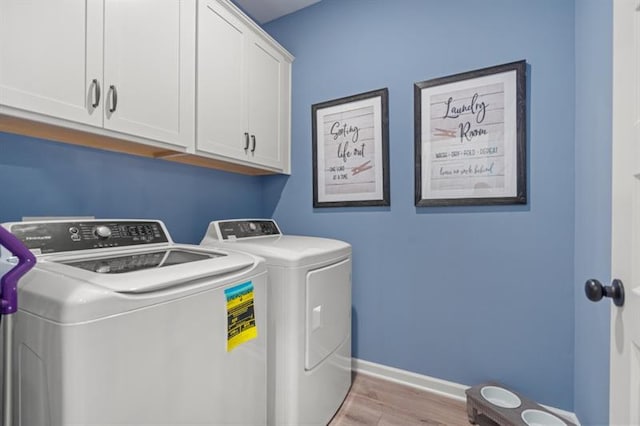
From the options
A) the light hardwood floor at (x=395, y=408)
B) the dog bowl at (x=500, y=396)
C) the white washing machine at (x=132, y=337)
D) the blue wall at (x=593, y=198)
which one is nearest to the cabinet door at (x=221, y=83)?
the white washing machine at (x=132, y=337)

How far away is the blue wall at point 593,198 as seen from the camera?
1.05 m

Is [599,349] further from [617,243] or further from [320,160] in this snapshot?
[320,160]

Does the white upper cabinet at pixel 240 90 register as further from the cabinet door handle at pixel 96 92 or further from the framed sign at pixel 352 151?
the cabinet door handle at pixel 96 92

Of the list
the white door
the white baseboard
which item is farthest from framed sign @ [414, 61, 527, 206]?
the white baseboard

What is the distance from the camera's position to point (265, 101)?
2.03 m

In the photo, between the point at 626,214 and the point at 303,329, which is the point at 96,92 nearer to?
the point at 303,329

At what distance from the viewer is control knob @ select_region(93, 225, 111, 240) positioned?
1.19 metres

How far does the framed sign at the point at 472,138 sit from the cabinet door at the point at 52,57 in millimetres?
1649

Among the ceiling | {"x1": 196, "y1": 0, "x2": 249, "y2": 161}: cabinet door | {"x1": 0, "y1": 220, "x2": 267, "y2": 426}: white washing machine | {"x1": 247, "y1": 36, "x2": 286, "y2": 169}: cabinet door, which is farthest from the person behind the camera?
the ceiling

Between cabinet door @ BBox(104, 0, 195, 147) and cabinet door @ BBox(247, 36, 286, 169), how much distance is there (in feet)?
1.48

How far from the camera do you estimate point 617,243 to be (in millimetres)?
747

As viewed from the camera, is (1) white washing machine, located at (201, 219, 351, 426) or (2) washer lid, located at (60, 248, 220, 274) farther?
(1) white washing machine, located at (201, 219, 351, 426)

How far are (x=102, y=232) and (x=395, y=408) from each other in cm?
173

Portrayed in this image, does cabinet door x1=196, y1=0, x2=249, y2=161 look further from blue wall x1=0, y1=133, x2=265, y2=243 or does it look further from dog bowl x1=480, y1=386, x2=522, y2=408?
dog bowl x1=480, y1=386, x2=522, y2=408
